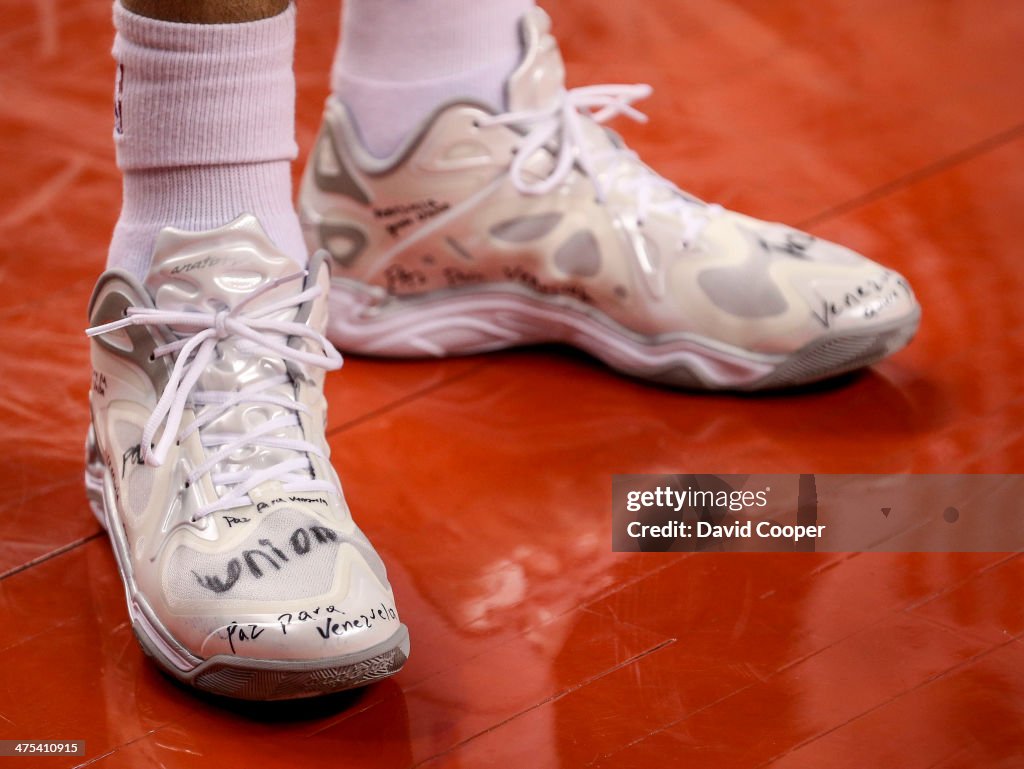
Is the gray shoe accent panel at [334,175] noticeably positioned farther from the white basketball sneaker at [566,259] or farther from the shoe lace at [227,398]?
the shoe lace at [227,398]

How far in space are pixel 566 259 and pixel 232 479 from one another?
0.44 metres

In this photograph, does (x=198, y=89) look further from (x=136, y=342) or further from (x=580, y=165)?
(x=580, y=165)

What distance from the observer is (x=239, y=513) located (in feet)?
2.71

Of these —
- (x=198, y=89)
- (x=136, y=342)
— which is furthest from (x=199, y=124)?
(x=136, y=342)

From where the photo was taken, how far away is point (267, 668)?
30.1 inches

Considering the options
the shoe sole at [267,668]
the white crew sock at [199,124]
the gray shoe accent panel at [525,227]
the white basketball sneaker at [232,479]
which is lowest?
the shoe sole at [267,668]

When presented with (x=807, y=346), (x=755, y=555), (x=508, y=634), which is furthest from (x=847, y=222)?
(x=508, y=634)

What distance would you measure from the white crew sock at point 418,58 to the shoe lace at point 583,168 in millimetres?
39

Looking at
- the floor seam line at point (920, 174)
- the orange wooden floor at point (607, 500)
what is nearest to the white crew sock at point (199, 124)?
the orange wooden floor at point (607, 500)

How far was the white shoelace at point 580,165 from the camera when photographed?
3.78ft

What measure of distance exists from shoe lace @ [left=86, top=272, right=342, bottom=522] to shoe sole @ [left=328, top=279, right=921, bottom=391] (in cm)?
32

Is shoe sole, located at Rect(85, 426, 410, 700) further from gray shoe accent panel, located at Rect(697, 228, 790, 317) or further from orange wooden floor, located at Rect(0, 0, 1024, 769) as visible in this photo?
gray shoe accent panel, located at Rect(697, 228, 790, 317)
